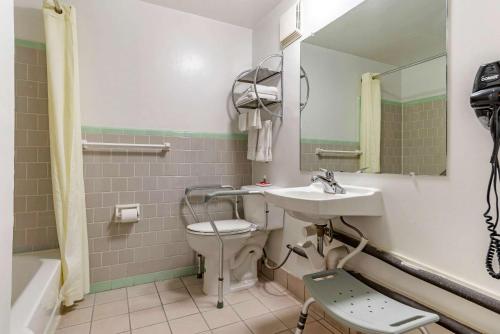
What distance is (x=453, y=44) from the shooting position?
1046 millimetres

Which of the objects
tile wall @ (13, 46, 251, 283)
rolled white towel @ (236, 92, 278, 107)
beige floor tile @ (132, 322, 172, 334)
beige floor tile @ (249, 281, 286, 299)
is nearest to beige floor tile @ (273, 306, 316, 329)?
beige floor tile @ (249, 281, 286, 299)

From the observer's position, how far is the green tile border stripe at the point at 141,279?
200 cm

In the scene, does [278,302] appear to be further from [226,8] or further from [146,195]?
[226,8]

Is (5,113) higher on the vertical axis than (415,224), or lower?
higher

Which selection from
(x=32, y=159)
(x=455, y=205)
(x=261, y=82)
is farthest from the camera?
(x=261, y=82)

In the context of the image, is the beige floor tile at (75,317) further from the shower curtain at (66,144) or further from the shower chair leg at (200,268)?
the shower chair leg at (200,268)

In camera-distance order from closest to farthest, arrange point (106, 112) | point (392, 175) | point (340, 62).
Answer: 1. point (392, 175)
2. point (340, 62)
3. point (106, 112)

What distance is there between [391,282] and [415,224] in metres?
0.32

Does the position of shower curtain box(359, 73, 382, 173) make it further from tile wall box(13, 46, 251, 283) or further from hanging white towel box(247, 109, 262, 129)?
tile wall box(13, 46, 251, 283)

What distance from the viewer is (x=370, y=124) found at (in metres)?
1.44

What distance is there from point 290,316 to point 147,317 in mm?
905

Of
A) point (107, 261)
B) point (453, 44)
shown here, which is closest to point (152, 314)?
point (107, 261)

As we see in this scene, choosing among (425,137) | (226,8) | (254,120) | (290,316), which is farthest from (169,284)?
(226,8)

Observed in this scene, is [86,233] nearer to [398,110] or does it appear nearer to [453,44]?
[398,110]
